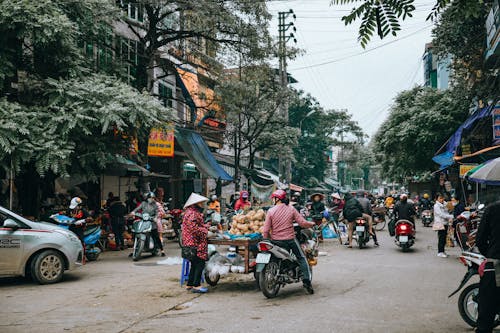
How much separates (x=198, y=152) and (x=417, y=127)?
44.0 feet

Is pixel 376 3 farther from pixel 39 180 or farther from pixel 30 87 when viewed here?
pixel 39 180

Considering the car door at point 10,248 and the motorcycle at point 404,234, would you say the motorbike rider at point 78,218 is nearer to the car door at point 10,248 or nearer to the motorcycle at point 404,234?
the car door at point 10,248

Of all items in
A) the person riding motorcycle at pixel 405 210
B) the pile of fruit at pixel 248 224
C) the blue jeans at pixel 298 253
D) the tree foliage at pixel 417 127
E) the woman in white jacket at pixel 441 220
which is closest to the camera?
the blue jeans at pixel 298 253

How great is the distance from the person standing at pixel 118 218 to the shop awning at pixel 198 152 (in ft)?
24.9

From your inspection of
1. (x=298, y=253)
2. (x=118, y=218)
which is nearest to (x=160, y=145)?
(x=118, y=218)

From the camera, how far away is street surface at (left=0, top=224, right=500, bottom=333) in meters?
6.16

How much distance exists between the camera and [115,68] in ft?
55.0

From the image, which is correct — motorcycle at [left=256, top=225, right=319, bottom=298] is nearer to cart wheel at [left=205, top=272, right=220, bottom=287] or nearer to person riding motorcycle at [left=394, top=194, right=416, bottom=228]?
cart wheel at [left=205, top=272, right=220, bottom=287]

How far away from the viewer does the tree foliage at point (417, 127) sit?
1078 inches

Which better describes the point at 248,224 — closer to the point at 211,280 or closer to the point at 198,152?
the point at 211,280

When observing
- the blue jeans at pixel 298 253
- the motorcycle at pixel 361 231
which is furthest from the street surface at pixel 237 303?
the motorcycle at pixel 361 231

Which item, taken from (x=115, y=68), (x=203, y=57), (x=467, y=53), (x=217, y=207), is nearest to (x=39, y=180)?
Answer: (x=115, y=68)

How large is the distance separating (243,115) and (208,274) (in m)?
22.6

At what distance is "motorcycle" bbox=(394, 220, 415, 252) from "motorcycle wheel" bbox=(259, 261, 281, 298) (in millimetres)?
7424
